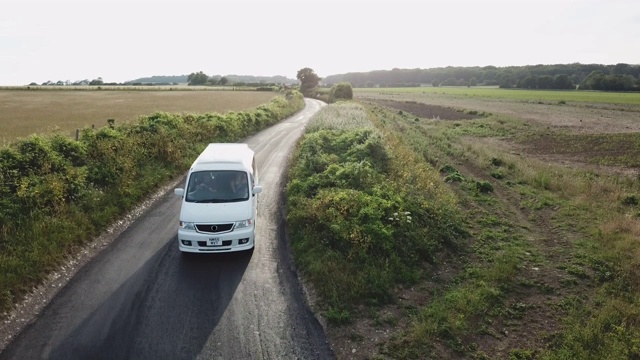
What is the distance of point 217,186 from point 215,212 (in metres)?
1.18

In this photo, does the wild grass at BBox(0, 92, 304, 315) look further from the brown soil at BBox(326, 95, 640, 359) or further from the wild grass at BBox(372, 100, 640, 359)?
the wild grass at BBox(372, 100, 640, 359)

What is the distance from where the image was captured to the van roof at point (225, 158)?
11516mm

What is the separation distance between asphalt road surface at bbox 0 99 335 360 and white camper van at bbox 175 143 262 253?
0.63m

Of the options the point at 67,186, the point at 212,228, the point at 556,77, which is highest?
the point at 556,77

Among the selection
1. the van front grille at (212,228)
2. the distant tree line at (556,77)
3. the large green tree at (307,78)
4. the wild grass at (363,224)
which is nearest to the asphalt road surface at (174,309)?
the wild grass at (363,224)

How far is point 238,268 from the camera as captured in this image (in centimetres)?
989

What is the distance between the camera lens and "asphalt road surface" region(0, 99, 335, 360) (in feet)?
22.9

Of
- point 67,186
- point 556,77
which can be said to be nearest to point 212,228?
point 67,186

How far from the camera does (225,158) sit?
39.4 ft

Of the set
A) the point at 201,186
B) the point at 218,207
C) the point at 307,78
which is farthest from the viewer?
the point at 307,78

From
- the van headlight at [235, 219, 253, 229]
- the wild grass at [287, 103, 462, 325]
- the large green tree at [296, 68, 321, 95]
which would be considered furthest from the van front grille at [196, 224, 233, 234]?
the large green tree at [296, 68, 321, 95]

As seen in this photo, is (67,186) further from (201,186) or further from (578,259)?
(578,259)

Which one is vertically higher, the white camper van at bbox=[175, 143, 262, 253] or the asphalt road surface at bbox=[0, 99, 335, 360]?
the white camper van at bbox=[175, 143, 262, 253]

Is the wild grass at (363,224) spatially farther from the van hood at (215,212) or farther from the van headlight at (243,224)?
the van hood at (215,212)
